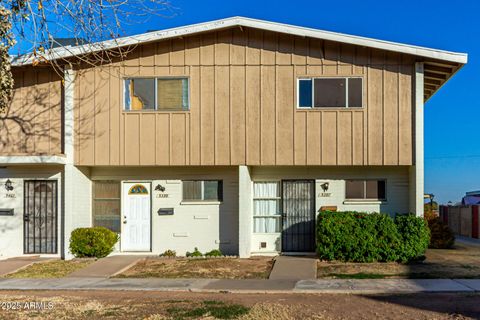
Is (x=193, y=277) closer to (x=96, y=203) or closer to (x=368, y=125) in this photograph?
(x=96, y=203)

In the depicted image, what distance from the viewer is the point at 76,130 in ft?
54.0

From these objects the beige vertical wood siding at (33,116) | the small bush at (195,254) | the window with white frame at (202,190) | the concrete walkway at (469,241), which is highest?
the beige vertical wood siding at (33,116)

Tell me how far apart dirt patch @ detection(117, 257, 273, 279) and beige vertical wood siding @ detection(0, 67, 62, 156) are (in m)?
4.35

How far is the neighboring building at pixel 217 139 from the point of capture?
1590cm

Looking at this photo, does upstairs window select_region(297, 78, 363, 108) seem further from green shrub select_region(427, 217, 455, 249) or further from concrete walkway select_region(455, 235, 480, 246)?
concrete walkway select_region(455, 235, 480, 246)

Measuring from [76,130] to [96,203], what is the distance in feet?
7.38

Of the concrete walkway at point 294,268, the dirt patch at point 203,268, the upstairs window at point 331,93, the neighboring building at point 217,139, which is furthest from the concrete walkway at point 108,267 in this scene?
the upstairs window at point 331,93

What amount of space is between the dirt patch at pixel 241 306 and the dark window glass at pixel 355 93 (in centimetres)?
640

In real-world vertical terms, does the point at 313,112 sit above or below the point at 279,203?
above

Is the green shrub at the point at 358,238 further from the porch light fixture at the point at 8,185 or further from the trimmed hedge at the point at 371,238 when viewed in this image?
the porch light fixture at the point at 8,185

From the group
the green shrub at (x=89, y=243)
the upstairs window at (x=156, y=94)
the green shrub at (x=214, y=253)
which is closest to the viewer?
the green shrub at (x=89, y=243)

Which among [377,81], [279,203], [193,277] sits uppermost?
[377,81]

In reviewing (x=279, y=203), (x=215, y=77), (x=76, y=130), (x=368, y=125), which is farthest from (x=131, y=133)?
(x=368, y=125)

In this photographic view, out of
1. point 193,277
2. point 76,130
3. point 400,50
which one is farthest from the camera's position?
point 76,130
